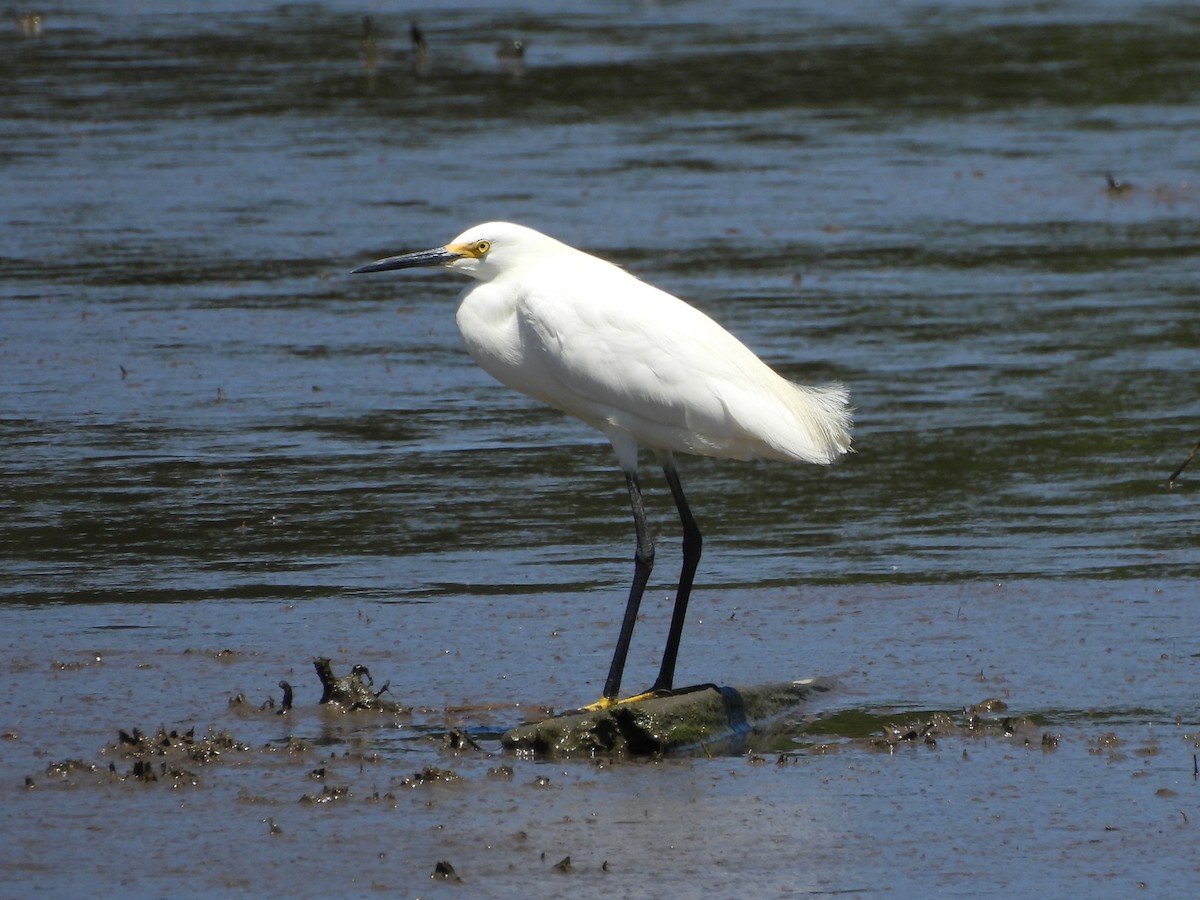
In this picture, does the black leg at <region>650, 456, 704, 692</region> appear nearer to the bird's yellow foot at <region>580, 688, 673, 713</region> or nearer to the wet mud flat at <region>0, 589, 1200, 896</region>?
the bird's yellow foot at <region>580, 688, 673, 713</region>

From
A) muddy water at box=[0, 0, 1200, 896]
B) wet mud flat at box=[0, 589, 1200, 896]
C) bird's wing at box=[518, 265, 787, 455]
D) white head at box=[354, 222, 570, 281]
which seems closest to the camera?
wet mud flat at box=[0, 589, 1200, 896]

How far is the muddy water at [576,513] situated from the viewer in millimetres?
5859

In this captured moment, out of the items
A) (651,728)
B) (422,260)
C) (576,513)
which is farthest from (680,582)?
(576,513)

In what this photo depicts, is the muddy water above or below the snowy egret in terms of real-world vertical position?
below

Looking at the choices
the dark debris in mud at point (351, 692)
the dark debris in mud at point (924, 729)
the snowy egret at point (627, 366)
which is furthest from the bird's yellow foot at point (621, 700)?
the dark debris in mud at point (351, 692)

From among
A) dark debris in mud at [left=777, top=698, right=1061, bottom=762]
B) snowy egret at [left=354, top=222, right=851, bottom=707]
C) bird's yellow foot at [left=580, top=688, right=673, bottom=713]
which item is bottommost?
dark debris in mud at [left=777, top=698, right=1061, bottom=762]

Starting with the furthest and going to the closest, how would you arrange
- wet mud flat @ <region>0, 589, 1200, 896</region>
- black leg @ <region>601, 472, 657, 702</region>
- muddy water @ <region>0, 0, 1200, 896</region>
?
black leg @ <region>601, 472, 657, 702</region>
muddy water @ <region>0, 0, 1200, 896</region>
wet mud flat @ <region>0, 589, 1200, 896</region>

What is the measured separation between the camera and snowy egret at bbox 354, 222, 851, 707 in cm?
695

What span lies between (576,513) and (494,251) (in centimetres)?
236

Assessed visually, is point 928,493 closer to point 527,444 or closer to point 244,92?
point 527,444

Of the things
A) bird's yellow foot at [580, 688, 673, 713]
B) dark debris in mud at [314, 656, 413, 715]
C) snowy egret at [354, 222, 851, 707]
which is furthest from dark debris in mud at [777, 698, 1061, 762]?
dark debris in mud at [314, 656, 413, 715]

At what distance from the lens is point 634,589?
7.08m

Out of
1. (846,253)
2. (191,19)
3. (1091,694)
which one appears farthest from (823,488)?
(191,19)

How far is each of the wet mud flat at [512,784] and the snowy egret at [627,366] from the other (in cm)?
65
